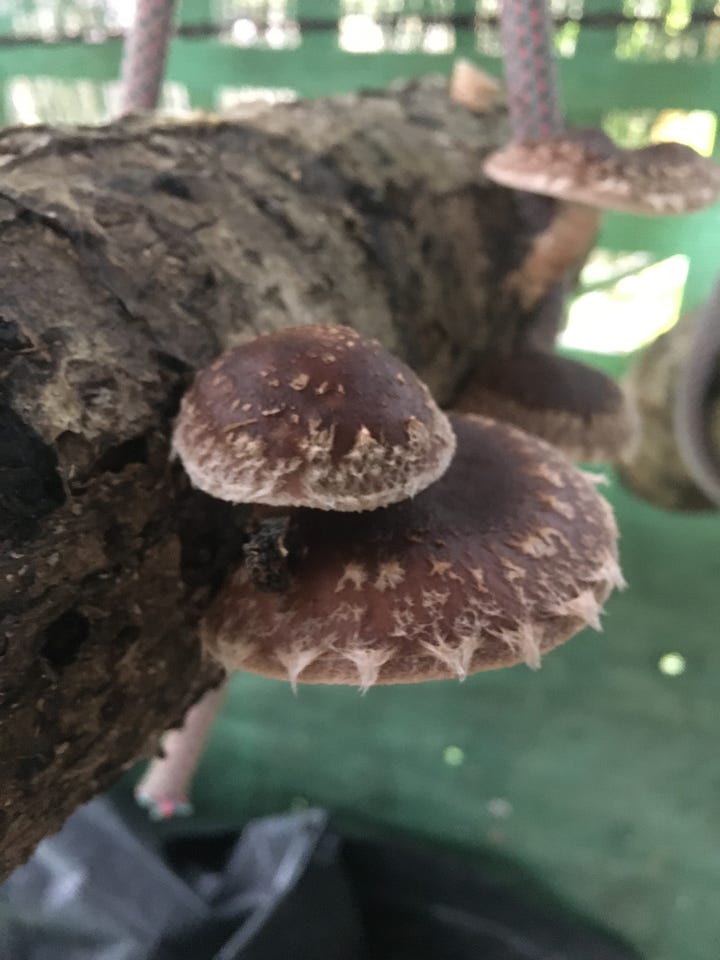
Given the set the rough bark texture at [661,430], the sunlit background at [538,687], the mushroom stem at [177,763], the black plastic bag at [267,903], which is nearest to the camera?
the mushroom stem at [177,763]

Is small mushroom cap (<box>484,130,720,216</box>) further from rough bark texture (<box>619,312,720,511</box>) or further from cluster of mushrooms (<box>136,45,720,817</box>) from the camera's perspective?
rough bark texture (<box>619,312,720,511</box>)

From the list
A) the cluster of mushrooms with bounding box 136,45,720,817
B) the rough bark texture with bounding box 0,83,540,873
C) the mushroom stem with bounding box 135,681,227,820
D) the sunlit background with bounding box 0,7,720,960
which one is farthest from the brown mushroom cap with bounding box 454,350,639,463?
the sunlit background with bounding box 0,7,720,960

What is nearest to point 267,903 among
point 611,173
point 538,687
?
point 538,687

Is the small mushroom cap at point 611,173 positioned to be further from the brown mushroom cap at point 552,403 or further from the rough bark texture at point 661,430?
the rough bark texture at point 661,430

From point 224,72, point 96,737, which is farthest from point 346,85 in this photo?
point 96,737

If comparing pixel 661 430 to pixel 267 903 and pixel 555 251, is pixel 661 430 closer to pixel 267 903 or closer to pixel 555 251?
pixel 555 251

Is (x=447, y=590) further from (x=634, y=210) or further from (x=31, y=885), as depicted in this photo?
(x=31, y=885)

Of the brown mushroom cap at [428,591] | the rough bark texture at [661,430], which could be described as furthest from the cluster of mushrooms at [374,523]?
the rough bark texture at [661,430]
